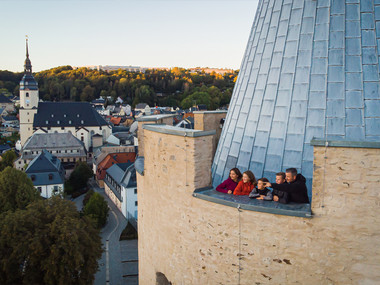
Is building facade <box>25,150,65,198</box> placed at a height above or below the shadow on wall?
below

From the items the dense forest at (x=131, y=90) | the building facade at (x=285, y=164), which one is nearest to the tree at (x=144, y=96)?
the dense forest at (x=131, y=90)

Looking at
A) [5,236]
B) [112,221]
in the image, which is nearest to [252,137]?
[5,236]

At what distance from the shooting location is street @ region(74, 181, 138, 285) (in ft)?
107

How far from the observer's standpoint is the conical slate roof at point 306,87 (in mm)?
10297

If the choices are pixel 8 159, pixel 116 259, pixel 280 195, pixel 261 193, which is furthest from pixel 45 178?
pixel 280 195

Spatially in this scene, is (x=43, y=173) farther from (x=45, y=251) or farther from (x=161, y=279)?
(x=161, y=279)

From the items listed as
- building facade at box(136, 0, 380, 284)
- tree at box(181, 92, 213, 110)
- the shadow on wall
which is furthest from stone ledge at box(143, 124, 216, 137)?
tree at box(181, 92, 213, 110)

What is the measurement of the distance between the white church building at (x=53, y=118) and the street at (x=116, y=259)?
55.4m

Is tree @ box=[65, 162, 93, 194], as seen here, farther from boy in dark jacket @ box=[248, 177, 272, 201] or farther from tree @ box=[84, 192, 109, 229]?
boy in dark jacket @ box=[248, 177, 272, 201]

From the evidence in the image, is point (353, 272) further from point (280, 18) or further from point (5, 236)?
point (5, 236)

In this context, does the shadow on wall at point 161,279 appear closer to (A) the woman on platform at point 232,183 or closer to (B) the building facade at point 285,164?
(B) the building facade at point 285,164

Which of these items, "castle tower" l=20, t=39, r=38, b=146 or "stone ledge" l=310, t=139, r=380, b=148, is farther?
"castle tower" l=20, t=39, r=38, b=146

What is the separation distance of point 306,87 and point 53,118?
95.6 metres

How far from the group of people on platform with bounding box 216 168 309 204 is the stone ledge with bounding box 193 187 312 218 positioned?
7.2 inches
